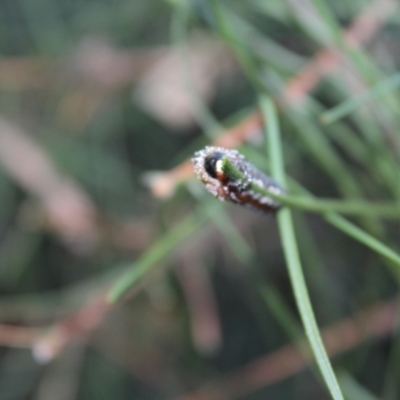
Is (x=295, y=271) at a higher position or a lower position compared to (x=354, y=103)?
lower

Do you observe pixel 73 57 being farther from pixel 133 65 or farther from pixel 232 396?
pixel 232 396

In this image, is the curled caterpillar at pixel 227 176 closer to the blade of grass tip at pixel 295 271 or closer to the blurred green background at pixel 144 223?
the blade of grass tip at pixel 295 271

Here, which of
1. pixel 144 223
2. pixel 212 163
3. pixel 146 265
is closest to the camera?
pixel 212 163

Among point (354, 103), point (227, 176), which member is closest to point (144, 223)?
point (354, 103)

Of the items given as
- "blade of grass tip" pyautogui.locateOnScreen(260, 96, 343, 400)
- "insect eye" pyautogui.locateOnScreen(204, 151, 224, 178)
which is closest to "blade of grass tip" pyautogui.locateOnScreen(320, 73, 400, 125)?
"blade of grass tip" pyautogui.locateOnScreen(260, 96, 343, 400)

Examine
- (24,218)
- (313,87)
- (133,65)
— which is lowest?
(313,87)

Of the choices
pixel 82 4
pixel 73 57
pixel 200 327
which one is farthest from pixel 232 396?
pixel 82 4

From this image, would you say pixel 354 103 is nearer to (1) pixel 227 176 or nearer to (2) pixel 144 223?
(1) pixel 227 176
